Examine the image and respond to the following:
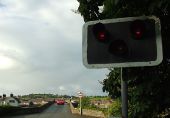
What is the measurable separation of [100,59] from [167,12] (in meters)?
1.18

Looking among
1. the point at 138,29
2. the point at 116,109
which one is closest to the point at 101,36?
the point at 138,29

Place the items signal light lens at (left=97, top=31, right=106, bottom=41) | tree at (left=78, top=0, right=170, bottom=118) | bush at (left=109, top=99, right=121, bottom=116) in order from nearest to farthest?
signal light lens at (left=97, top=31, right=106, bottom=41)
tree at (left=78, top=0, right=170, bottom=118)
bush at (left=109, top=99, right=121, bottom=116)

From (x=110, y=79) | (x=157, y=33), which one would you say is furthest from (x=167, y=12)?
(x=110, y=79)

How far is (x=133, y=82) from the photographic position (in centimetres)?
809

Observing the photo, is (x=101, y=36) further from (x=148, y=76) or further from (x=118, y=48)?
(x=148, y=76)

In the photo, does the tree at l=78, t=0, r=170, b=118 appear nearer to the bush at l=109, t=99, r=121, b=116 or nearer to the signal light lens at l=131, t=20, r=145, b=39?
the signal light lens at l=131, t=20, r=145, b=39

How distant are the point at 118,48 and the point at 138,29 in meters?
0.38

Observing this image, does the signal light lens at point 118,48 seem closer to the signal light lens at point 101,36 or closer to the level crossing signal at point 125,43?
the level crossing signal at point 125,43

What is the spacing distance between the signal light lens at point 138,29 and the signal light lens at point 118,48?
0.65ft

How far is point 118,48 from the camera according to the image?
682 centimetres

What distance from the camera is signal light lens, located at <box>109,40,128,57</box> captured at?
6781mm

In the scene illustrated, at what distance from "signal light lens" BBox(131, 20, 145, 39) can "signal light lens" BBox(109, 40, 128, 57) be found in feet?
0.65

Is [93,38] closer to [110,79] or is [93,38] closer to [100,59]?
[100,59]

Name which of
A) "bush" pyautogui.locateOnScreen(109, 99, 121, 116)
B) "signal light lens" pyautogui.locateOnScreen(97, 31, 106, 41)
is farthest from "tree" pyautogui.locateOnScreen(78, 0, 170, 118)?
"bush" pyautogui.locateOnScreen(109, 99, 121, 116)
